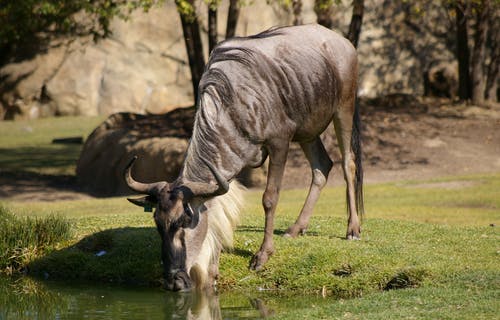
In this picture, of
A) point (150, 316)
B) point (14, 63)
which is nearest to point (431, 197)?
point (150, 316)

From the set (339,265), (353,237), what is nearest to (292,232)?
(353,237)

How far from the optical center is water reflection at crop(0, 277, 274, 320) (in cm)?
955

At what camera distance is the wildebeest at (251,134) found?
32.0 feet

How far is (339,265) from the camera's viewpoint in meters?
10.7

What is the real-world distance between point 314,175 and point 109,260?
3.17 meters

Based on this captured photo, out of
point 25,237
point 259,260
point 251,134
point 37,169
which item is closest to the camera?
point 251,134

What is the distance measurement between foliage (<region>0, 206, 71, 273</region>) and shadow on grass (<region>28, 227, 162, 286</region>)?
0.20 m

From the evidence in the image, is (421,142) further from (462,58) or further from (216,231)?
(216,231)

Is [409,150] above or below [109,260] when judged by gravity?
below

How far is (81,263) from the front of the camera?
1177 cm

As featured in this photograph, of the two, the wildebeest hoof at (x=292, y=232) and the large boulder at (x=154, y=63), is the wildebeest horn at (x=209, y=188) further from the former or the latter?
the large boulder at (x=154, y=63)

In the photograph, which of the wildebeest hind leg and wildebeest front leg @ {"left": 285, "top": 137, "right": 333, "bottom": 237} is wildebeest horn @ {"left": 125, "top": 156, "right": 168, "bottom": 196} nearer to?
wildebeest front leg @ {"left": 285, "top": 137, "right": 333, "bottom": 237}

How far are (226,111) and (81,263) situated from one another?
10.1ft

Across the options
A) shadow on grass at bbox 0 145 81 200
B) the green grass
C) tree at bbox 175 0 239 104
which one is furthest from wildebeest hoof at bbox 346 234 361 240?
the green grass
